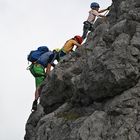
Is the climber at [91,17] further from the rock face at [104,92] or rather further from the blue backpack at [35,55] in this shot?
the rock face at [104,92]

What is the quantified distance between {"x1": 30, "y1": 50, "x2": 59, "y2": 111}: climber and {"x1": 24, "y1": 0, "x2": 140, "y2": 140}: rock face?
3448mm

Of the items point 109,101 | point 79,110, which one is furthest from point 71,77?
point 109,101

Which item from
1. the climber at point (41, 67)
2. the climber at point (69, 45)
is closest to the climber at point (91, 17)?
the climber at point (69, 45)

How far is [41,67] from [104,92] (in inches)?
414

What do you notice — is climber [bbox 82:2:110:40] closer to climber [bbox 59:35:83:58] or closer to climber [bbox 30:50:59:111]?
climber [bbox 59:35:83:58]

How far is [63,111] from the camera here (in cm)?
2698

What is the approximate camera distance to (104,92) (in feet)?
77.3

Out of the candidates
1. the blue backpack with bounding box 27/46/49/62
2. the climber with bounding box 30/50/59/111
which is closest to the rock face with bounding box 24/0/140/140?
the climber with bounding box 30/50/59/111

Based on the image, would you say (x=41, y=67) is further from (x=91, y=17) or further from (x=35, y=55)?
(x=91, y=17)

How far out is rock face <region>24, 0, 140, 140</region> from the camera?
21531 mm

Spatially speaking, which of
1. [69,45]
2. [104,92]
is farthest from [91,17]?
[104,92]

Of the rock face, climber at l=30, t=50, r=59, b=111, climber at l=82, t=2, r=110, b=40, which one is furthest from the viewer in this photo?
climber at l=82, t=2, r=110, b=40

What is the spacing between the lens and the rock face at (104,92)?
21.5 meters

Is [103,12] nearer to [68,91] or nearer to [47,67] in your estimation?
[47,67]
